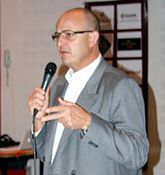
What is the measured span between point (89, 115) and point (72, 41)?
13.0 inches

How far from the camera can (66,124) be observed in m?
1.43

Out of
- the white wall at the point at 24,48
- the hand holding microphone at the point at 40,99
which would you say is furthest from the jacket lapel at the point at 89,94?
the white wall at the point at 24,48

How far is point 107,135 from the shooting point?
1.46 metres

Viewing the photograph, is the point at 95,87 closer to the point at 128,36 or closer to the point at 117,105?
the point at 117,105

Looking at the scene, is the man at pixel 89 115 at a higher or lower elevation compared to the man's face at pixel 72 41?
lower

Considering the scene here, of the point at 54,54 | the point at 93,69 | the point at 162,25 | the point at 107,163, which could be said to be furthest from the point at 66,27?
the point at 54,54

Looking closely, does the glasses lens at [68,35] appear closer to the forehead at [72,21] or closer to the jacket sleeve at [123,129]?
the forehead at [72,21]

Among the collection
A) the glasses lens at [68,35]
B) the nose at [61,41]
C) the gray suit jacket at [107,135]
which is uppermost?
the glasses lens at [68,35]

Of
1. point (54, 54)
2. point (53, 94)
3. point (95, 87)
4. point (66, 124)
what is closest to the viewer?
point (66, 124)

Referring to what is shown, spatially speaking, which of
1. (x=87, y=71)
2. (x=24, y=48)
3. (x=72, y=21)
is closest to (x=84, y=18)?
(x=72, y=21)

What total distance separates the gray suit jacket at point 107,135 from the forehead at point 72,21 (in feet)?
0.64

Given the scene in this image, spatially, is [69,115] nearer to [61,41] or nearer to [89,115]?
[89,115]

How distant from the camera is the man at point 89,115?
145cm

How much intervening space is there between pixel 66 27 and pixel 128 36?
72.7 inches
